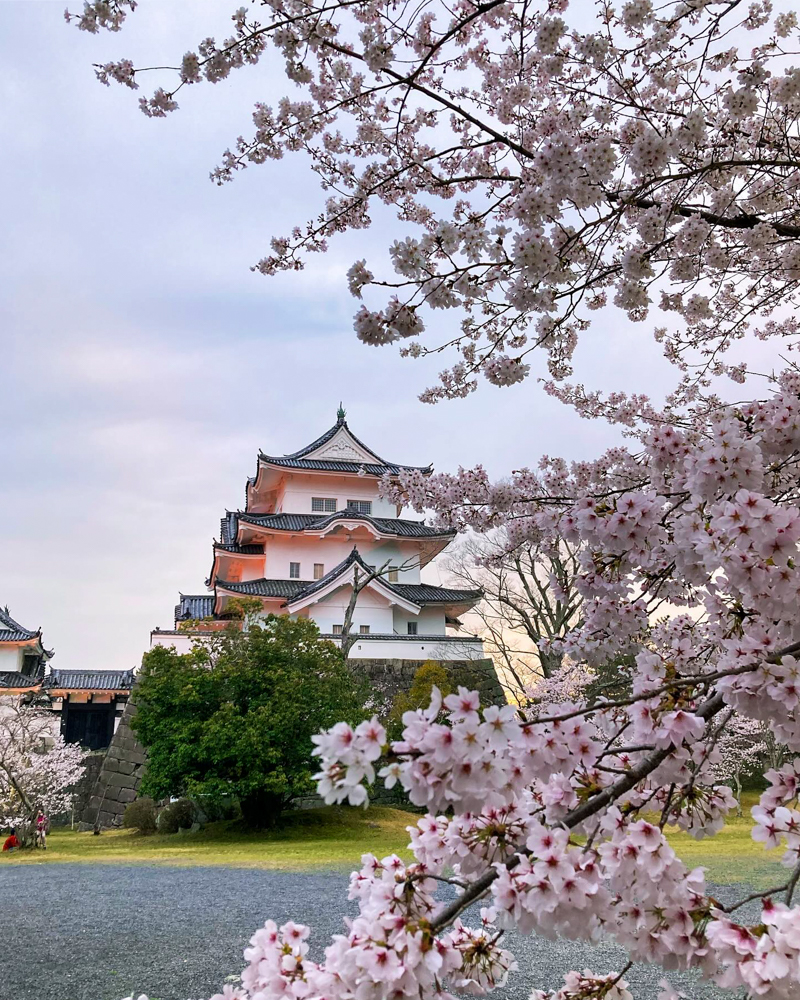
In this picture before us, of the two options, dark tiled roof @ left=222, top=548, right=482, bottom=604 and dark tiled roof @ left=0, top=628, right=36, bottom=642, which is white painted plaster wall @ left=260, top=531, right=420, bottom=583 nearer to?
dark tiled roof @ left=222, top=548, right=482, bottom=604

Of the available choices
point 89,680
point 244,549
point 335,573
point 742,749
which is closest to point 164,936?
point 335,573

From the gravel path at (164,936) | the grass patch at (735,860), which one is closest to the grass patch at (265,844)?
the gravel path at (164,936)

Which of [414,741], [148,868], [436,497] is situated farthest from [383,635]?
[414,741]

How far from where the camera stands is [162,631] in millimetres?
20516

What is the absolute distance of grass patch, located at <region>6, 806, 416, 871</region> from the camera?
10351 millimetres

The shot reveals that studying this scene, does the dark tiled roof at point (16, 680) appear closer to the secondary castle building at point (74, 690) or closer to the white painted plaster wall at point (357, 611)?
the secondary castle building at point (74, 690)

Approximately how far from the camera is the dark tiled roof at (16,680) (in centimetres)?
2459

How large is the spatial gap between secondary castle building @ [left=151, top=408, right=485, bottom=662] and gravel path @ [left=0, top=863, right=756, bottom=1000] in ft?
37.7

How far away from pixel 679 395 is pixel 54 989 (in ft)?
20.7

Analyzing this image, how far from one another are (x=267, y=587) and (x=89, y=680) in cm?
971

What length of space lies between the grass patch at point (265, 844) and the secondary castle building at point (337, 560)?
5203 mm

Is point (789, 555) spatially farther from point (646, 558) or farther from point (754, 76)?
point (754, 76)

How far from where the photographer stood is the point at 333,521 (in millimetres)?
22094

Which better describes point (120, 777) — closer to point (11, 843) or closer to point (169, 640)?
point (169, 640)
